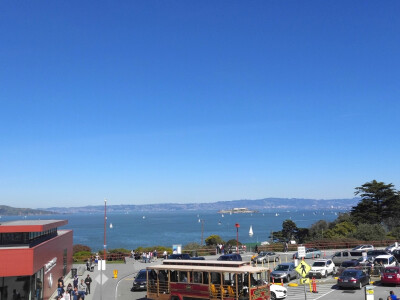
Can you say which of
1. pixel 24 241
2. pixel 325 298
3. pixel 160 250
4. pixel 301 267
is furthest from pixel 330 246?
pixel 24 241

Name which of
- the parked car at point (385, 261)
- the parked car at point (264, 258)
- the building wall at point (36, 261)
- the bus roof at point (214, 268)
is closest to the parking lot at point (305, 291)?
the bus roof at point (214, 268)

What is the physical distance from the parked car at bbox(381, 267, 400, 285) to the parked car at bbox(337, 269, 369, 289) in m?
1.27

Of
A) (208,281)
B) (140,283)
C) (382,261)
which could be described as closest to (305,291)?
(208,281)

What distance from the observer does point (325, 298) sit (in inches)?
998

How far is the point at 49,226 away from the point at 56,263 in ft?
19.1

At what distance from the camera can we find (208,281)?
22281 mm

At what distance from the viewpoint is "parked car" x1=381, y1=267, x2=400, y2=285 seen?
91.9ft

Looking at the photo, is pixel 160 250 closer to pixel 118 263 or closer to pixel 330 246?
pixel 118 263

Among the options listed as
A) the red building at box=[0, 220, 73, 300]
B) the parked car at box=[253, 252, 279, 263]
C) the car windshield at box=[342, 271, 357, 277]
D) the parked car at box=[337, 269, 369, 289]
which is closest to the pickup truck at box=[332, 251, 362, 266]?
the parked car at box=[253, 252, 279, 263]

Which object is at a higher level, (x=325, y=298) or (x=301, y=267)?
(x=301, y=267)

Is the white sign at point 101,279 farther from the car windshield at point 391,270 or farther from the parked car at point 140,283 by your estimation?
the car windshield at point 391,270

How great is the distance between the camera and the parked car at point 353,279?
2772 cm

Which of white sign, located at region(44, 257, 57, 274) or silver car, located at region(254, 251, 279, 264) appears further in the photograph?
silver car, located at region(254, 251, 279, 264)

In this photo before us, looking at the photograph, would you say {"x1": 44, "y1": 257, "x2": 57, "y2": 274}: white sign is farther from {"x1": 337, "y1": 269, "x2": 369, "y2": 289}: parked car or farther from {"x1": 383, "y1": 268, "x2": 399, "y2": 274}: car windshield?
{"x1": 383, "y1": 268, "x2": 399, "y2": 274}: car windshield
